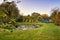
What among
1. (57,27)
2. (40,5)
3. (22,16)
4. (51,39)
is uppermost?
(40,5)

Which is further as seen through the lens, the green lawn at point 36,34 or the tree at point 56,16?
the tree at point 56,16

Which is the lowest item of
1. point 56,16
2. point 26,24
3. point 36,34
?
point 36,34

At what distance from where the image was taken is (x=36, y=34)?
2.19 meters

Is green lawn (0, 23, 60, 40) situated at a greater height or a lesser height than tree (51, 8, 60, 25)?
lesser

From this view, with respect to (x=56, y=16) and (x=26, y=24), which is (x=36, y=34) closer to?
(x=26, y=24)

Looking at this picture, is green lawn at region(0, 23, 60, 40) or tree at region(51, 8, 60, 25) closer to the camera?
green lawn at region(0, 23, 60, 40)

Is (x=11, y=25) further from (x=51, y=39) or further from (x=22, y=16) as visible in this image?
(x=51, y=39)

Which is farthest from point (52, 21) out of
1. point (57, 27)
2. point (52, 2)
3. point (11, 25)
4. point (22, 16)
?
point (11, 25)

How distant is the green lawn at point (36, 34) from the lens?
211 centimetres

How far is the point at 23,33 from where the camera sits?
2174mm

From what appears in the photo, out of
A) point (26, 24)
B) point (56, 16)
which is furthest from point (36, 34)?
point (56, 16)

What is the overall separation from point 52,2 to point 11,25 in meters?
0.78

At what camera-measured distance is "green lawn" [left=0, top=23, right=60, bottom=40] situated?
2.11 metres

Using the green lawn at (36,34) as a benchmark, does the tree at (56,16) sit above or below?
above
